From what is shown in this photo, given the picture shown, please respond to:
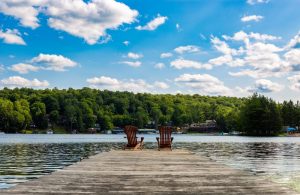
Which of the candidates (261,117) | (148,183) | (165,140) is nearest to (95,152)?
(165,140)

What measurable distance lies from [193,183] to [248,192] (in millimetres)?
1781

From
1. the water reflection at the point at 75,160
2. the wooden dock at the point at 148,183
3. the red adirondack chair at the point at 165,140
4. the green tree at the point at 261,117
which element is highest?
the green tree at the point at 261,117

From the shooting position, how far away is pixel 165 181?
11203 mm

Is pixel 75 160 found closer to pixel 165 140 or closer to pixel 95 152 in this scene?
pixel 165 140

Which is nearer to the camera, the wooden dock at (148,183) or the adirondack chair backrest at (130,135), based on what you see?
the wooden dock at (148,183)

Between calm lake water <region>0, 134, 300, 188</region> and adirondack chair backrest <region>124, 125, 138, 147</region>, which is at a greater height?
adirondack chair backrest <region>124, 125, 138, 147</region>

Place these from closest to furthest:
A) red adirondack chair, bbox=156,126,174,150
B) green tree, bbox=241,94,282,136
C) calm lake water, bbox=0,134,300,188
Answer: calm lake water, bbox=0,134,300,188 → red adirondack chair, bbox=156,126,174,150 → green tree, bbox=241,94,282,136

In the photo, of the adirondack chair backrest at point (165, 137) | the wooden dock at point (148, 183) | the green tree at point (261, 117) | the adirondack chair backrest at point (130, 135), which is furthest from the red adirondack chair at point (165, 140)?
the green tree at point (261, 117)

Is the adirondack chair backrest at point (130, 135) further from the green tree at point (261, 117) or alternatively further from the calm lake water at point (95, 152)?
the green tree at point (261, 117)

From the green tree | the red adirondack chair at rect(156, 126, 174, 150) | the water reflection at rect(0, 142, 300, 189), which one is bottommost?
the water reflection at rect(0, 142, 300, 189)

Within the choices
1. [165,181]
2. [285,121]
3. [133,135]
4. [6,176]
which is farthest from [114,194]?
[285,121]

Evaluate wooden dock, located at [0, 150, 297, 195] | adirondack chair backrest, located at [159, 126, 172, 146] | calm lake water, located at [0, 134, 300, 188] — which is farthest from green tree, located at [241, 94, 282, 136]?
wooden dock, located at [0, 150, 297, 195]

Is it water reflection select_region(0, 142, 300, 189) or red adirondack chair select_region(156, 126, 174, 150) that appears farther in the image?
red adirondack chair select_region(156, 126, 174, 150)

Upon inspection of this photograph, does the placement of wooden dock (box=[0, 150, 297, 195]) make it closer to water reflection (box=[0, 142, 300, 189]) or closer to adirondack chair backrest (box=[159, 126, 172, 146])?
water reflection (box=[0, 142, 300, 189])
